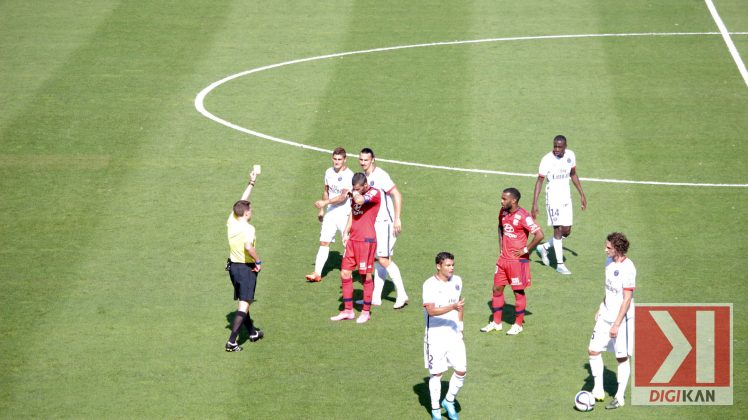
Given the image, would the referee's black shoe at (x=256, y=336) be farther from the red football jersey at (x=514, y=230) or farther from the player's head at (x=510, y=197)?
the player's head at (x=510, y=197)

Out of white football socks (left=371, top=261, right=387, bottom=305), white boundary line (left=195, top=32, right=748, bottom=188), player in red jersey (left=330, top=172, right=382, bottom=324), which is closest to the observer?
player in red jersey (left=330, top=172, right=382, bottom=324)

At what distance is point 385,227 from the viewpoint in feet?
54.2

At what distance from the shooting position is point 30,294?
16594 mm

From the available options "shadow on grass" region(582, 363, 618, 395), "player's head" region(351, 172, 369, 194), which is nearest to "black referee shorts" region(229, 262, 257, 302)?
"player's head" region(351, 172, 369, 194)

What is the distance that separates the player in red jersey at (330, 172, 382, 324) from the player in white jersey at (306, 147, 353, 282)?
98 cm

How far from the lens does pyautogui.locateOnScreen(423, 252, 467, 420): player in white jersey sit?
516 inches

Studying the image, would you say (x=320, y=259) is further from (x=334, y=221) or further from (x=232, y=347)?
(x=232, y=347)

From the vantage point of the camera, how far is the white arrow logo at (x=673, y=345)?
47.2ft

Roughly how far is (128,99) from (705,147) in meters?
12.4

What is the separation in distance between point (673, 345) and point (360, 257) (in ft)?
14.9

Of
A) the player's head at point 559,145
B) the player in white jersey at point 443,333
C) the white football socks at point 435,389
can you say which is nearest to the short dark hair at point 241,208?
the player in white jersey at point 443,333

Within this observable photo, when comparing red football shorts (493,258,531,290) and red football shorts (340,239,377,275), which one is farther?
red football shorts (340,239,377,275)

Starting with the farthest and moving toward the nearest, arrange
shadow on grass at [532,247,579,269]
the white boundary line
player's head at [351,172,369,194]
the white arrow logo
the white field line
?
the white field line < the white boundary line < shadow on grass at [532,247,579,269] < player's head at [351,172,369,194] < the white arrow logo

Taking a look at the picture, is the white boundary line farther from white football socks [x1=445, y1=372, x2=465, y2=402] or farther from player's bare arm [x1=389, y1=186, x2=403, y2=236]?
white football socks [x1=445, y1=372, x2=465, y2=402]
